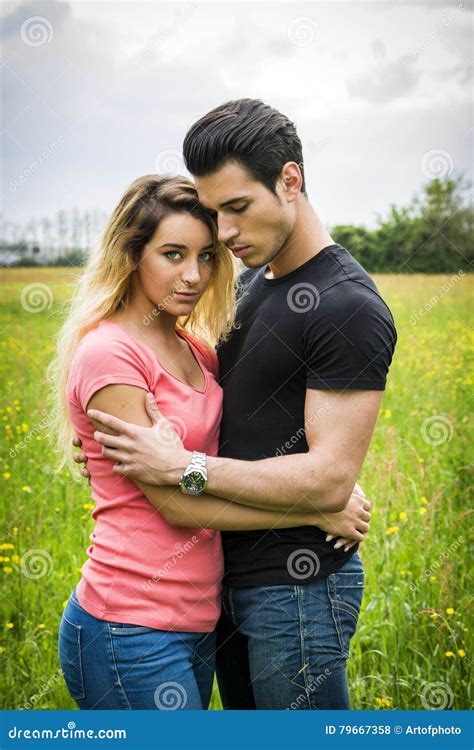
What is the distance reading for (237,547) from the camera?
82.6 inches

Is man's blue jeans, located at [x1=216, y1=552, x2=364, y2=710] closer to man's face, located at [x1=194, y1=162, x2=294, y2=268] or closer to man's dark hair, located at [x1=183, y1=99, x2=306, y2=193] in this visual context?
man's face, located at [x1=194, y1=162, x2=294, y2=268]

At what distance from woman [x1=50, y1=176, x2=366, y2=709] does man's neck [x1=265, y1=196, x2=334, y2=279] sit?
21cm

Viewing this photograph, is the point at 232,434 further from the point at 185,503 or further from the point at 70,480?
the point at 70,480

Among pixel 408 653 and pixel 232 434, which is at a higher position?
pixel 232 434

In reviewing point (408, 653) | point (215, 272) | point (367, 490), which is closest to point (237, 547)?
point (215, 272)

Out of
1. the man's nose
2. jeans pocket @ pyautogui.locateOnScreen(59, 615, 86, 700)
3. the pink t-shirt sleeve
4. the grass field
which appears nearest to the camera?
the pink t-shirt sleeve

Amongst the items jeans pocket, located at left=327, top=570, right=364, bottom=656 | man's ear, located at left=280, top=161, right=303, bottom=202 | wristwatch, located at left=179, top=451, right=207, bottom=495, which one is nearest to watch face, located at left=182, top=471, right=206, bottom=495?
wristwatch, located at left=179, top=451, right=207, bottom=495

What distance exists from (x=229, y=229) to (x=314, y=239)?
0.24 metres

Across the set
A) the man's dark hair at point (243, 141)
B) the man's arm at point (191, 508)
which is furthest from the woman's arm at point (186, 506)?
the man's dark hair at point (243, 141)

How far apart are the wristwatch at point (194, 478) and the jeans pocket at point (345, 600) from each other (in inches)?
18.1

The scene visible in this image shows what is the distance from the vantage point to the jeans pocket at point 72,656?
197 centimetres

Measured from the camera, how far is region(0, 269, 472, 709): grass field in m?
2.90

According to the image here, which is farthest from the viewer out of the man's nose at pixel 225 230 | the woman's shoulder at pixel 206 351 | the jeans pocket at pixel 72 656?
the woman's shoulder at pixel 206 351

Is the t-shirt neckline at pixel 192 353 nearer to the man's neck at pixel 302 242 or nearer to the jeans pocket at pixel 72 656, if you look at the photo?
the man's neck at pixel 302 242
